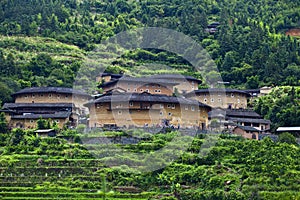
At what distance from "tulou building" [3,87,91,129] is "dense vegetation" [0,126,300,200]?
6669mm

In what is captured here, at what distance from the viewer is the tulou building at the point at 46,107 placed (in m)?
51.7

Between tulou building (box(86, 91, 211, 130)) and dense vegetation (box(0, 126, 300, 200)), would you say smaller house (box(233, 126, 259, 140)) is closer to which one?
tulou building (box(86, 91, 211, 130))

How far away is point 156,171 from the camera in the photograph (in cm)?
3969

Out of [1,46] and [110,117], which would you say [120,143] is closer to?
[110,117]

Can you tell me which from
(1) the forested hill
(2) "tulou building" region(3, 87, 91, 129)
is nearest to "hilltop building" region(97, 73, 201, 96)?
(2) "tulou building" region(3, 87, 91, 129)

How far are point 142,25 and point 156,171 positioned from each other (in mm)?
57416

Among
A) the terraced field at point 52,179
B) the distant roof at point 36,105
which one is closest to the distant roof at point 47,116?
the distant roof at point 36,105

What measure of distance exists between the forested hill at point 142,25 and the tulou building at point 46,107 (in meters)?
2.32

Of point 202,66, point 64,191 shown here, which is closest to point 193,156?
point 64,191

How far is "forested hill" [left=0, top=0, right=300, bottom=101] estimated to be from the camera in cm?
6706

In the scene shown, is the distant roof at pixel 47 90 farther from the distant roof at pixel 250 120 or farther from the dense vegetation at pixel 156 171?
the distant roof at pixel 250 120

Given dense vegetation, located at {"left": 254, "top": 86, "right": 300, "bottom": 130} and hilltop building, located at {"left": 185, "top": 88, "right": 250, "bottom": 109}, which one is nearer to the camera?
dense vegetation, located at {"left": 254, "top": 86, "right": 300, "bottom": 130}

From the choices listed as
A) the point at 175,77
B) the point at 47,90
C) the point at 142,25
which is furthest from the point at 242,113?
the point at 142,25

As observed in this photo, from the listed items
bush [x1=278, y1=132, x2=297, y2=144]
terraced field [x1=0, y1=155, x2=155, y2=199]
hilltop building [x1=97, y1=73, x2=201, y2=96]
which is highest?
hilltop building [x1=97, y1=73, x2=201, y2=96]
